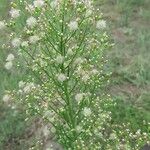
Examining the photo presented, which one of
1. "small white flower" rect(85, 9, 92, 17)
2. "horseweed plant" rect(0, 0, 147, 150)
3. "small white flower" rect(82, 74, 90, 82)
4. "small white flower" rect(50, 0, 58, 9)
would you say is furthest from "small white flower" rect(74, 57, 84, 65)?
"small white flower" rect(50, 0, 58, 9)

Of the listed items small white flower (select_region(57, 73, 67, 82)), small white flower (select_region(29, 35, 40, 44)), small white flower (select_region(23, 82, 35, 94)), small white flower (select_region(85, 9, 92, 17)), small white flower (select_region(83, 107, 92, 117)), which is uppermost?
small white flower (select_region(85, 9, 92, 17))

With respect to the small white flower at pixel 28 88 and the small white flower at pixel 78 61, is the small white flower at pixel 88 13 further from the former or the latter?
the small white flower at pixel 28 88

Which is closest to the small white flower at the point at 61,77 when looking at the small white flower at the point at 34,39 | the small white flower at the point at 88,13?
the small white flower at the point at 34,39

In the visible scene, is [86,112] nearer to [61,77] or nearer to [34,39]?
[61,77]

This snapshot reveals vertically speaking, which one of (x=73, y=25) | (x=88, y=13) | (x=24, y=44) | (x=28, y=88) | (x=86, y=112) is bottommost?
(x=86, y=112)

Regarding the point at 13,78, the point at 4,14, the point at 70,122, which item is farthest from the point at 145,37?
the point at 70,122

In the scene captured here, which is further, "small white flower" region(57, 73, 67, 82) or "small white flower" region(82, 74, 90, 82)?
"small white flower" region(82, 74, 90, 82)

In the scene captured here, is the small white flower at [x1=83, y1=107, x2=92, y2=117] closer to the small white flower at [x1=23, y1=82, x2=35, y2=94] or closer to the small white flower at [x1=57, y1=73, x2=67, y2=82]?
the small white flower at [x1=57, y1=73, x2=67, y2=82]

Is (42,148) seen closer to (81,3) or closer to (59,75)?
(59,75)

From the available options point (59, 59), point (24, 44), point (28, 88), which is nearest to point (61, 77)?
point (59, 59)
